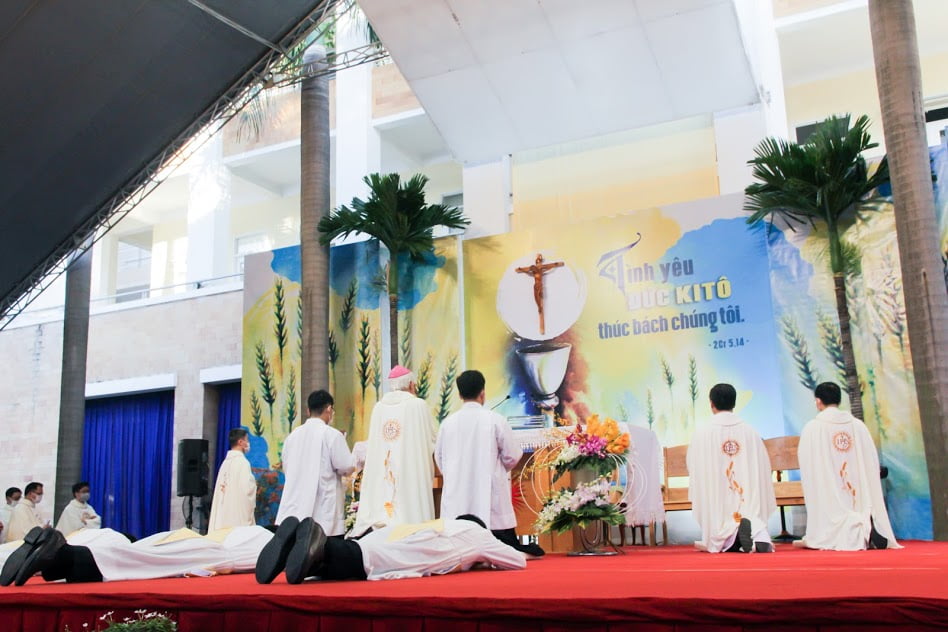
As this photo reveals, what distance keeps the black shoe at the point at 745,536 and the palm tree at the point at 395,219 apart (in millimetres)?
5221

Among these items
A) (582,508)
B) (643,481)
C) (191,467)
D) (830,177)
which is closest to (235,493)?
(582,508)

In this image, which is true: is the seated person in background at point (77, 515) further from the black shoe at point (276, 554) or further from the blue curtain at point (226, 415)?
the black shoe at point (276, 554)

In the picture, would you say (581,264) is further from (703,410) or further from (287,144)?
(287,144)

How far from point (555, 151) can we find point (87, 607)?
9008 millimetres

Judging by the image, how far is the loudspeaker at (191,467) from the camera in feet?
40.3

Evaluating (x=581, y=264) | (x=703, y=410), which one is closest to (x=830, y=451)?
(x=703, y=410)

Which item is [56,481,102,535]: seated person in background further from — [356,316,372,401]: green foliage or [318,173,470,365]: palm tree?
[318,173,470,365]: palm tree

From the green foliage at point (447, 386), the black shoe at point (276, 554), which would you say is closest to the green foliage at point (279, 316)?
the green foliage at point (447, 386)

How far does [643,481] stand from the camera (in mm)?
7750

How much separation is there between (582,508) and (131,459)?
10674 millimetres

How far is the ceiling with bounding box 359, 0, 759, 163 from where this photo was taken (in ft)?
33.7

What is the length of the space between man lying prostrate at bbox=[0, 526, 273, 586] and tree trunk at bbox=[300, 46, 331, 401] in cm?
541

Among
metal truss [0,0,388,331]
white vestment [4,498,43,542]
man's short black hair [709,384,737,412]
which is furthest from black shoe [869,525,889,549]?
white vestment [4,498,43,542]

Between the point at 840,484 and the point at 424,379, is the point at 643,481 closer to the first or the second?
the point at 840,484
